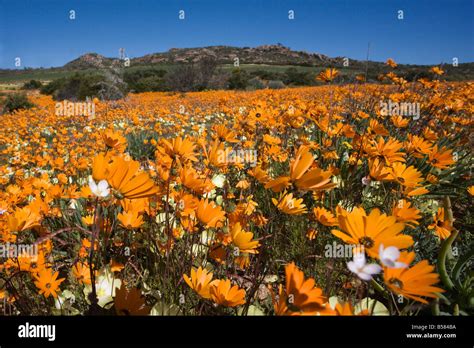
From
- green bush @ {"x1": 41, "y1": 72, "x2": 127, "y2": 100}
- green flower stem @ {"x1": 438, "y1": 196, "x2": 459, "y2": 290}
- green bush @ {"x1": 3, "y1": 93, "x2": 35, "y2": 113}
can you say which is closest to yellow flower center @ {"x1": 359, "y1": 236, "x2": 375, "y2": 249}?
green flower stem @ {"x1": 438, "y1": 196, "x2": 459, "y2": 290}

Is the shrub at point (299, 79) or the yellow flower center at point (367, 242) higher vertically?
the shrub at point (299, 79)

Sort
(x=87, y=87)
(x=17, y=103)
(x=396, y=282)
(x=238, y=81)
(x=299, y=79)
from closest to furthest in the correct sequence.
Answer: (x=396, y=282)
(x=17, y=103)
(x=87, y=87)
(x=238, y=81)
(x=299, y=79)

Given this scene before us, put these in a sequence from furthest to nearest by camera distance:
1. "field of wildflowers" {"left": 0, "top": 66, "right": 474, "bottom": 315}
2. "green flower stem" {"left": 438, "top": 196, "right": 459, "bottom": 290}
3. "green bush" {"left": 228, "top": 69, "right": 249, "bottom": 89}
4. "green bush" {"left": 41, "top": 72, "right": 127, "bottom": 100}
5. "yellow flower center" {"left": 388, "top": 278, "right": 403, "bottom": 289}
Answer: "green bush" {"left": 228, "top": 69, "right": 249, "bottom": 89}, "green bush" {"left": 41, "top": 72, "right": 127, "bottom": 100}, "green flower stem" {"left": 438, "top": 196, "right": 459, "bottom": 290}, "field of wildflowers" {"left": 0, "top": 66, "right": 474, "bottom": 315}, "yellow flower center" {"left": 388, "top": 278, "right": 403, "bottom": 289}

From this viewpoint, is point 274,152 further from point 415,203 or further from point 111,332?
point 111,332

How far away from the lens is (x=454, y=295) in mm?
1142

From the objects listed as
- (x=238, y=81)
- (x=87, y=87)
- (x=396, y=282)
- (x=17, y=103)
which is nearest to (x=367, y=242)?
(x=396, y=282)

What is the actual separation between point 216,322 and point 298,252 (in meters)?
0.87

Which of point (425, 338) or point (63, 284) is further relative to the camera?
point (63, 284)

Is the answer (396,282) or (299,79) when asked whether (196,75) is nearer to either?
(299,79)

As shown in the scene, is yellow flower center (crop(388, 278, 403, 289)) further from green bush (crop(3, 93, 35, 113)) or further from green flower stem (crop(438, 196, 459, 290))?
green bush (crop(3, 93, 35, 113))

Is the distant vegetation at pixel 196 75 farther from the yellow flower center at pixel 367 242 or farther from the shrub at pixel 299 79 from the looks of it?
the yellow flower center at pixel 367 242

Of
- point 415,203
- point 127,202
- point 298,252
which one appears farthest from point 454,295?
point 127,202

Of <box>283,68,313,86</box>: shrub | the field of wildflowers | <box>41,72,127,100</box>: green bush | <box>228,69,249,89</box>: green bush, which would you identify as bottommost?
the field of wildflowers

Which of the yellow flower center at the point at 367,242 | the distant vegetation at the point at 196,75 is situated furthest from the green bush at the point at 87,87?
the yellow flower center at the point at 367,242
